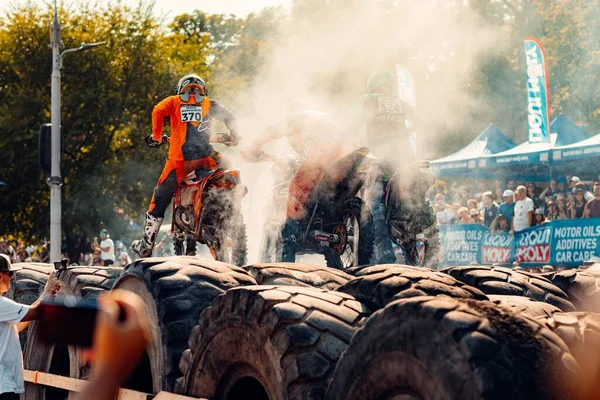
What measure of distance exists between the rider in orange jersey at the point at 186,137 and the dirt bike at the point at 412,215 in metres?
2.02

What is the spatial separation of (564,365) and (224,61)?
39987mm

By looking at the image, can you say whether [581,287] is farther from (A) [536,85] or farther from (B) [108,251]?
(B) [108,251]

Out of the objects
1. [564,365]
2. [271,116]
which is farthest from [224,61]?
[564,365]

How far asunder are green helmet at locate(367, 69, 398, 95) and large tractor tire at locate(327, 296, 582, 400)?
8894mm

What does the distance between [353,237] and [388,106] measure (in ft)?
6.81

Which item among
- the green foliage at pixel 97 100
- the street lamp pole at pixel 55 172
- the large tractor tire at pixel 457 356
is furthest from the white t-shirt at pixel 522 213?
the large tractor tire at pixel 457 356

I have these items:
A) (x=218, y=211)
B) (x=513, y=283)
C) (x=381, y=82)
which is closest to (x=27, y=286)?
(x=218, y=211)

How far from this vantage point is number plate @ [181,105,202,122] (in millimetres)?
11711

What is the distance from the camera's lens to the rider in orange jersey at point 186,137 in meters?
11.7

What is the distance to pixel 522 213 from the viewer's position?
19266 mm

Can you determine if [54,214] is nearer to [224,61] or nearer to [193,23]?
[224,61]

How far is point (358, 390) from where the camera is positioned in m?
4.30

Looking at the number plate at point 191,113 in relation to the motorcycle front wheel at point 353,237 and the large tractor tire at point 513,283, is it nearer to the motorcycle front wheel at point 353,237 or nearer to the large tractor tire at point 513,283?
the motorcycle front wheel at point 353,237

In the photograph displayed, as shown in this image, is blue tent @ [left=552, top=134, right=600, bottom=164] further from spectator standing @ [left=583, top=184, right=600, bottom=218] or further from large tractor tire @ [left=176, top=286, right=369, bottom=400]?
large tractor tire @ [left=176, top=286, right=369, bottom=400]
